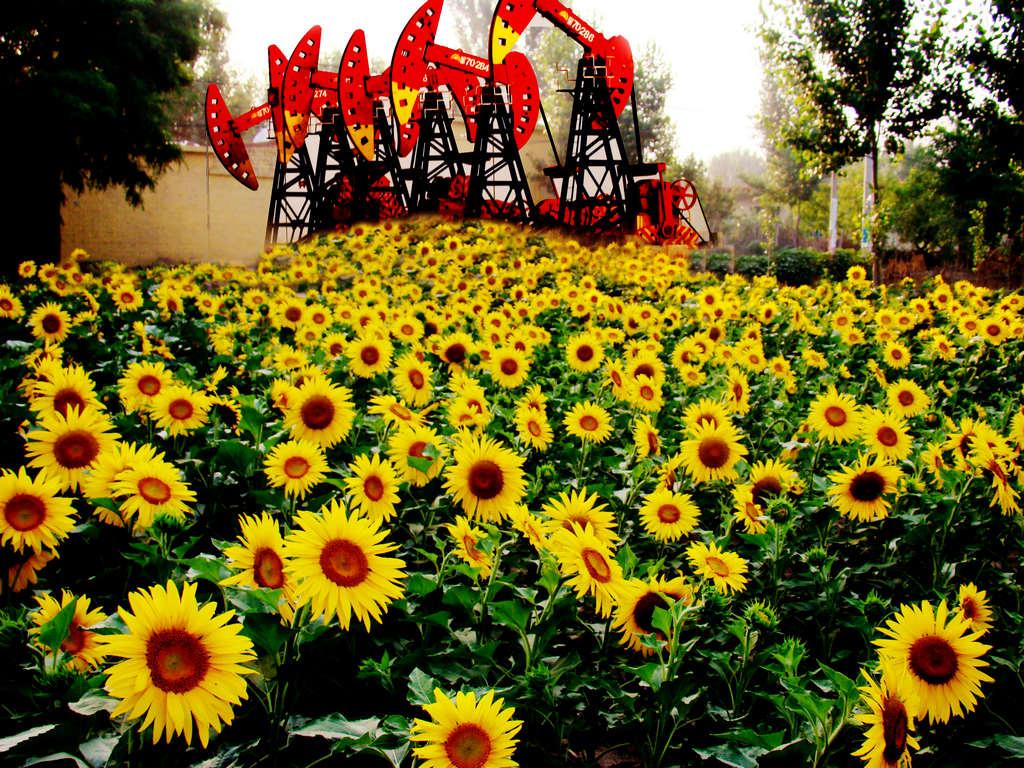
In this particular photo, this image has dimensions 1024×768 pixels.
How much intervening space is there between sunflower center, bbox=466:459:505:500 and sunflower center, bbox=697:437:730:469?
0.98 metres

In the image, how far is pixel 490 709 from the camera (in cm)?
118

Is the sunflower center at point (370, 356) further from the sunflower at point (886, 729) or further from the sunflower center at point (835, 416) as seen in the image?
Answer: the sunflower at point (886, 729)

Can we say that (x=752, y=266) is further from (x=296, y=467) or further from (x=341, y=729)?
(x=341, y=729)

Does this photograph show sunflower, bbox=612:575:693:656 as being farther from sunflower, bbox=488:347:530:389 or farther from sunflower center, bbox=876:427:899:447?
sunflower, bbox=488:347:530:389

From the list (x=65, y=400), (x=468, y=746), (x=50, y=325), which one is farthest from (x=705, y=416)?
(x=50, y=325)

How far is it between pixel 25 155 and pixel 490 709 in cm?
1521

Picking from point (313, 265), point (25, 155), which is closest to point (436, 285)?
point (313, 265)

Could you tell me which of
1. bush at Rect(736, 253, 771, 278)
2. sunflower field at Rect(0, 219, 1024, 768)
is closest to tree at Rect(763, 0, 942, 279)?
bush at Rect(736, 253, 771, 278)

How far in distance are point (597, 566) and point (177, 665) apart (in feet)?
2.82

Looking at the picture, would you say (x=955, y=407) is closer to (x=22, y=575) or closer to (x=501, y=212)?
(x=22, y=575)

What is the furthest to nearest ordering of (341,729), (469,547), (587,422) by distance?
(587,422) → (469,547) → (341,729)

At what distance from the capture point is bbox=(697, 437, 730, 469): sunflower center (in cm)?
268

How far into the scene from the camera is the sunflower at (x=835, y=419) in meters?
3.08

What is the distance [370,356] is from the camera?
3457mm
